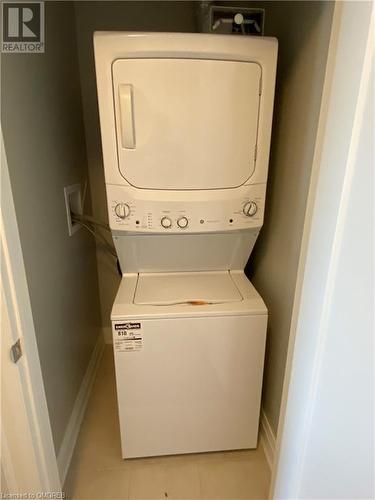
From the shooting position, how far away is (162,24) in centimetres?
172

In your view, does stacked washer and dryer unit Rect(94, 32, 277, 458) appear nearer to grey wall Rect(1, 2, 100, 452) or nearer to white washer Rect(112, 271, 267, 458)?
white washer Rect(112, 271, 267, 458)

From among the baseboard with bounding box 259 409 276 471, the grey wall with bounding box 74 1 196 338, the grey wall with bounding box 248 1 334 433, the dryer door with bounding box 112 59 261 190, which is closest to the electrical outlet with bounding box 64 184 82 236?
the dryer door with bounding box 112 59 261 190

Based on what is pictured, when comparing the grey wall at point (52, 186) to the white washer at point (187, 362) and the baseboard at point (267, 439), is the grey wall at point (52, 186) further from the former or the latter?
the baseboard at point (267, 439)

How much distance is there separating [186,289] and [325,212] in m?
Result: 0.78

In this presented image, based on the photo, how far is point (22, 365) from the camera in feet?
A: 3.01

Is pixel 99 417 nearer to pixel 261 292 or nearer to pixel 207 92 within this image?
pixel 261 292

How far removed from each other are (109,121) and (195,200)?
447 mm

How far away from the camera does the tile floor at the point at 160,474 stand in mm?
1413

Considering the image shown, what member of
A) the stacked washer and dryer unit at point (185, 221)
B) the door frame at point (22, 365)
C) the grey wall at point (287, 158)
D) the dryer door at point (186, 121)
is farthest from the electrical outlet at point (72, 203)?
the grey wall at point (287, 158)

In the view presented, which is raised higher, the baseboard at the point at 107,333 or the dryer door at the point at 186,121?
the dryer door at the point at 186,121

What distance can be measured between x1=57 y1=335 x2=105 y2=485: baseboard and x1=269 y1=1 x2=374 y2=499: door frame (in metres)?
0.96

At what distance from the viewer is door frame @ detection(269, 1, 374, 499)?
2.27 ft

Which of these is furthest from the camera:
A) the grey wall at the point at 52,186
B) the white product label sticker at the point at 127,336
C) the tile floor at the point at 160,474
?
the tile floor at the point at 160,474

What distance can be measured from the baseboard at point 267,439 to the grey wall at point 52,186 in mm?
948
